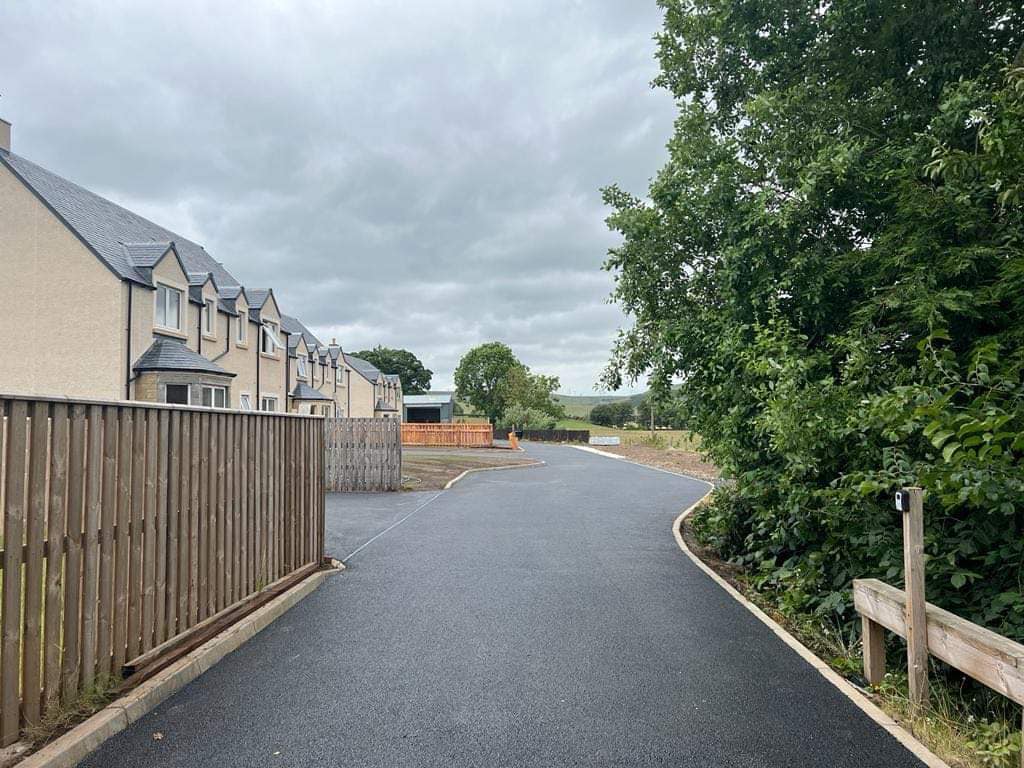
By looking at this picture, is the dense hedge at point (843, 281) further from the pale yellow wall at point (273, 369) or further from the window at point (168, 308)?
the pale yellow wall at point (273, 369)

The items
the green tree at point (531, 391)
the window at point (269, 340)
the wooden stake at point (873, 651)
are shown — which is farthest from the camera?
the green tree at point (531, 391)

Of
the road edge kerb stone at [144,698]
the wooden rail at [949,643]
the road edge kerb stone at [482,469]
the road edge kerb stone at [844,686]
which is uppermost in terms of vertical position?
the wooden rail at [949,643]

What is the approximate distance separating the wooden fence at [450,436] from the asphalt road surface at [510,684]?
29.1 meters

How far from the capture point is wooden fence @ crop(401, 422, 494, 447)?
3666cm

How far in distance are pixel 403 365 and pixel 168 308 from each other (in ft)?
283

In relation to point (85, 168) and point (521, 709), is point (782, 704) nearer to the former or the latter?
point (521, 709)

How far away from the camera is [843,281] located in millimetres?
6887

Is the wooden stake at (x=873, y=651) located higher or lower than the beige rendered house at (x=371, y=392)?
lower

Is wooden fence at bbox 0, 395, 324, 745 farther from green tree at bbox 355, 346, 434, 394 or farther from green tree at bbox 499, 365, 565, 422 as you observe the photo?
green tree at bbox 355, 346, 434, 394

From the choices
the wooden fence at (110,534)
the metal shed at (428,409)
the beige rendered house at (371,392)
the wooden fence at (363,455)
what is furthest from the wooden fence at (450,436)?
the wooden fence at (110,534)

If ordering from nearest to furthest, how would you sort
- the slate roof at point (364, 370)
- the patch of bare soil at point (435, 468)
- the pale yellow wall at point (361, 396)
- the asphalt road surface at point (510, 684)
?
the asphalt road surface at point (510, 684) < the patch of bare soil at point (435, 468) < the pale yellow wall at point (361, 396) < the slate roof at point (364, 370)

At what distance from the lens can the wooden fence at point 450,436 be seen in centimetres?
3666

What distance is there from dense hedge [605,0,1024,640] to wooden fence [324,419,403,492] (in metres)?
7.27

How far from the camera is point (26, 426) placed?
2902mm
